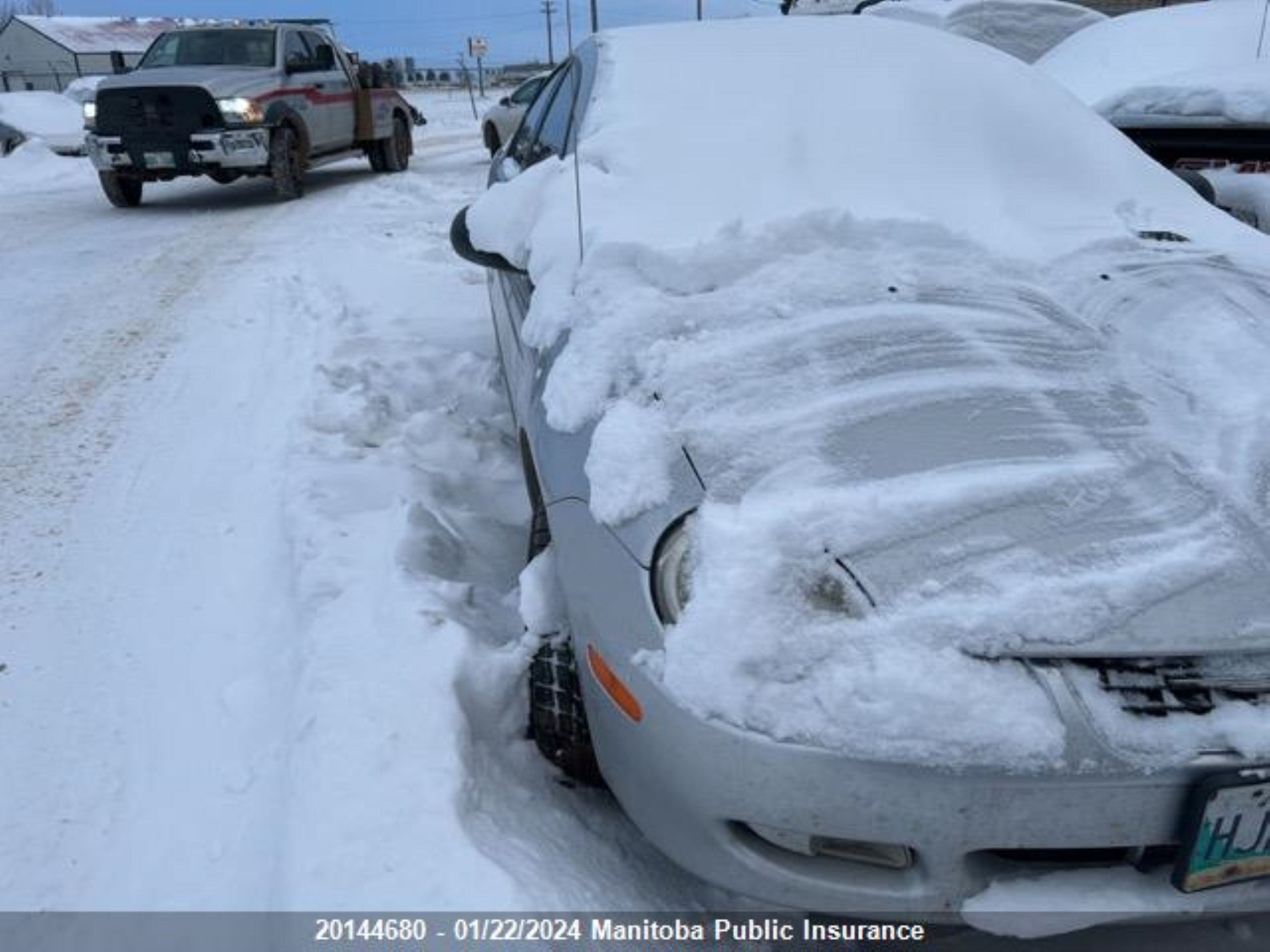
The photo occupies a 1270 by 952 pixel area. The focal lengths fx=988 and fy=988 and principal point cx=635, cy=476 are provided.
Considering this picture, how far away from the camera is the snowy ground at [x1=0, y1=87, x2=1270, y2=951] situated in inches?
73.0

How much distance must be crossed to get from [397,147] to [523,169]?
32.9 ft

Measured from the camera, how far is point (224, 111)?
9.15m

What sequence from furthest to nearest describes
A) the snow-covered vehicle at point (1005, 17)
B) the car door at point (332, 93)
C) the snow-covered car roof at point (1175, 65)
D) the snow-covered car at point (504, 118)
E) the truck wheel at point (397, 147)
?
the snow-covered car at point (504, 118)
the truck wheel at point (397, 147)
the car door at point (332, 93)
the snow-covered vehicle at point (1005, 17)
the snow-covered car roof at point (1175, 65)

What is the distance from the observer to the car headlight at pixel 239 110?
914 cm

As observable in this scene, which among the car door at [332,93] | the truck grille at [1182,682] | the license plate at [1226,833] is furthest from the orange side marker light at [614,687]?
the car door at [332,93]

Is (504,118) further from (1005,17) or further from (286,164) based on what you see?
(1005,17)

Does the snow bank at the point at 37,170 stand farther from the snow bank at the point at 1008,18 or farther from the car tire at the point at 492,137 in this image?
the snow bank at the point at 1008,18

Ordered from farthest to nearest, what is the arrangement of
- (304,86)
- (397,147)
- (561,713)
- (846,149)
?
(397,147), (304,86), (846,149), (561,713)

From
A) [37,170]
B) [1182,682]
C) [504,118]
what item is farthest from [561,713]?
[37,170]

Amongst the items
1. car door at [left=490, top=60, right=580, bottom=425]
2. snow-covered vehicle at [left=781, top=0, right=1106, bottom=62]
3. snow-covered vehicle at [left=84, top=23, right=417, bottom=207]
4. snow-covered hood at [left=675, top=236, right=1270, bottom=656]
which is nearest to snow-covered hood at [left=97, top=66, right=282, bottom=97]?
snow-covered vehicle at [left=84, top=23, right=417, bottom=207]

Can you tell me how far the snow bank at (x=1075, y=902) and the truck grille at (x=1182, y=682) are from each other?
29cm

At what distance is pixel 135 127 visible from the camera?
910 cm

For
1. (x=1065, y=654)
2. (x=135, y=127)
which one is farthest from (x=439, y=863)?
(x=135, y=127)

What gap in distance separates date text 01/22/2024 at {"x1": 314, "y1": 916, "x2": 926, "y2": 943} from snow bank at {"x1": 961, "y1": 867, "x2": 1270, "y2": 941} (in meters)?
0.18
